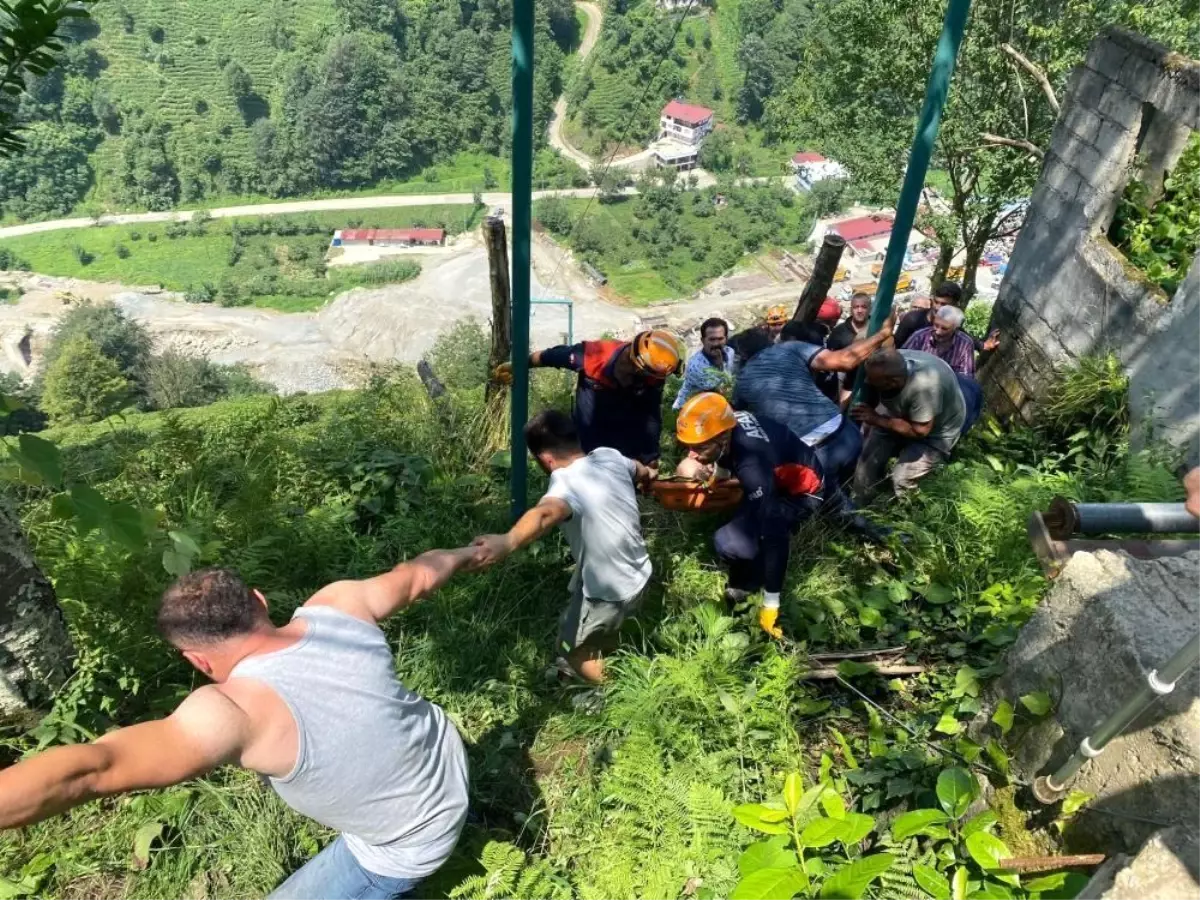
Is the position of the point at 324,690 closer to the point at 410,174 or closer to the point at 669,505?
the point at 669,505

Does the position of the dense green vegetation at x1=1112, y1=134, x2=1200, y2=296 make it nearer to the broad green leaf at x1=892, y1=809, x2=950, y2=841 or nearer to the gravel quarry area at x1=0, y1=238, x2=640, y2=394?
the broad green leaf at x1=892, y1=809, x2=950, y2=841

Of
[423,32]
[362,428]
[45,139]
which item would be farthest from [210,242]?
[362,428]

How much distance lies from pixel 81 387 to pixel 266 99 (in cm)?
6706

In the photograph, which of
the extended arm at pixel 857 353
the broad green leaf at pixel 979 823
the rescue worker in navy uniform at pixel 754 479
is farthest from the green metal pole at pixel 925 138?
the broad green leaf at pixel 979 823

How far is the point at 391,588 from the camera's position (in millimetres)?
2281

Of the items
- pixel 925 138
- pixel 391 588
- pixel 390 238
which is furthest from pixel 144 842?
pixel 390 238

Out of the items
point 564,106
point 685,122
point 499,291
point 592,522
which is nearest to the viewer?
point 592,522

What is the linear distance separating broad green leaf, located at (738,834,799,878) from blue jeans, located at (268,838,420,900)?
1.02 m

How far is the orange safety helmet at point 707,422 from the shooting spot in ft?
11.0

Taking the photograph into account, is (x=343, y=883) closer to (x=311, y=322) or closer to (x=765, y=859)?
(x=765, y=859)

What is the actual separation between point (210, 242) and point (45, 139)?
1982 centimetres

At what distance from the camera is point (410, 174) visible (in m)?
85.4

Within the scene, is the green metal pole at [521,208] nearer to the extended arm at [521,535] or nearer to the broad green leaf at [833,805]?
the extended arm at [521,535]

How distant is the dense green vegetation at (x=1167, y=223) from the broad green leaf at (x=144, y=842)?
18.9 feet
